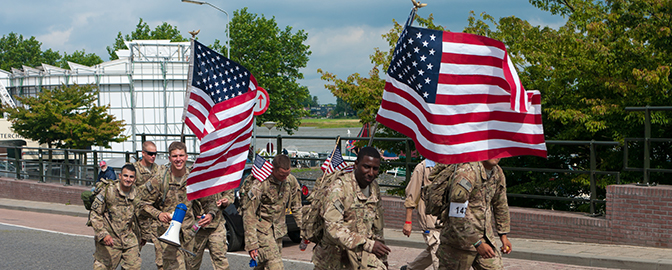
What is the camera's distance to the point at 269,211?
23.0 ft

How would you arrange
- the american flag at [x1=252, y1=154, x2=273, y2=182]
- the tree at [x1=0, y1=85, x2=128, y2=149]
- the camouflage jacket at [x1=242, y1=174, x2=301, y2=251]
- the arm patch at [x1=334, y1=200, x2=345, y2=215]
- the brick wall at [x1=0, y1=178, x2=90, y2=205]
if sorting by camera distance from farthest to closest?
the tree at [x1=0, y1=85, x2=128, y2=149]
the brick wall at [x1=0, y1=178, x2=90, y2=205]
the american flag at [x1=252, y1=154, x2=273, y2=182]
the camouflage jacket at [x1=242, y1=174, x2=301, y2=251]
the arm patch at [x1=334, y1=200, x2=345, y2=215]

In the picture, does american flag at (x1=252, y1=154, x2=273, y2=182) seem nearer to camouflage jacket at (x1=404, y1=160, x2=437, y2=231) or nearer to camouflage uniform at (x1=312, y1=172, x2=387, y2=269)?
camouflage jacket at (x1=404, y1=160, x2=437, y2=231)

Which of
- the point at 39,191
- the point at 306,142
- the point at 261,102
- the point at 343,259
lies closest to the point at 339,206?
the point at 343,259

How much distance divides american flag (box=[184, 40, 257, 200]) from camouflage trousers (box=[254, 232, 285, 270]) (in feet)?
2.39

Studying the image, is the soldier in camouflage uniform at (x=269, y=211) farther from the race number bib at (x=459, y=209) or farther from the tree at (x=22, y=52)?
the tree at (x=22, y=52)

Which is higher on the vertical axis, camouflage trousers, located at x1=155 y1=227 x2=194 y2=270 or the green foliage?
the green foliage

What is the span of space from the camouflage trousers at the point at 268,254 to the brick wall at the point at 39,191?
42.6 ft

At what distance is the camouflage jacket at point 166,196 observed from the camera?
6688mm

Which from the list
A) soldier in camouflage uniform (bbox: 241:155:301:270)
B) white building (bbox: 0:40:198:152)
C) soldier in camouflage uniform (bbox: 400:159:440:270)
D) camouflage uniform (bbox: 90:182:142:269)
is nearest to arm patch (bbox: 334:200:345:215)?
soldier in camouflage uniform (bbox: 241:155:301:270)

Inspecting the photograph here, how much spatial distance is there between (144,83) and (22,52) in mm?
55261

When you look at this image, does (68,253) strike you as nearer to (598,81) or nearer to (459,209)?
(459,209)

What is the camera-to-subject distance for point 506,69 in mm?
4977

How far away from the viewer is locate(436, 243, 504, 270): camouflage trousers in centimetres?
518

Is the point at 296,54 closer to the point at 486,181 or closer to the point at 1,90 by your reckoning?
the point at 1,90
